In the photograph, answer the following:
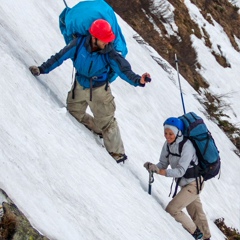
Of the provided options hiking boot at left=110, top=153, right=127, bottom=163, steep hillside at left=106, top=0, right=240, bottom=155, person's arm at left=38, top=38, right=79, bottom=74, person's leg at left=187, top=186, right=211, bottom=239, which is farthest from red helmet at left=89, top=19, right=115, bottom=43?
steep hillside at left=106, top=0, right=240, bottom=155

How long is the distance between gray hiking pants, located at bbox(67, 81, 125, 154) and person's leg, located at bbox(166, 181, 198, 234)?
3.24ft

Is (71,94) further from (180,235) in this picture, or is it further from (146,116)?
(146,116)

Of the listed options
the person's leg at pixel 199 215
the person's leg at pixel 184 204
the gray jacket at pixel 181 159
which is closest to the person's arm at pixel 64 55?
the gray jacket at pixel 181 159

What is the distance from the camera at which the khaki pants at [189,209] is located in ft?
22.6

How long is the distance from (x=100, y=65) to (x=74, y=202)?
6.97 feet

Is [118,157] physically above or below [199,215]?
above

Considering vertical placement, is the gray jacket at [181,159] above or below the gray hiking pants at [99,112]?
below

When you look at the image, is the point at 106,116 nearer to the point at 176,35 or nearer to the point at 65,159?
the point at 65,159

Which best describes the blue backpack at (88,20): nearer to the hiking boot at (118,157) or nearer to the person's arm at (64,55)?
the person's arm at (64,55)

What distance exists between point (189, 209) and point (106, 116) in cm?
205

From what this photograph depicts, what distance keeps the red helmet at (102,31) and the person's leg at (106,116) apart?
0.83 metres

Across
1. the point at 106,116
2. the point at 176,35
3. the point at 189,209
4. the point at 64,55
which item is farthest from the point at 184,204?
the point at 176,35

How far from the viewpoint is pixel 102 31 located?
17.8ft

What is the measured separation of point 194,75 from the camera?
17.4m
